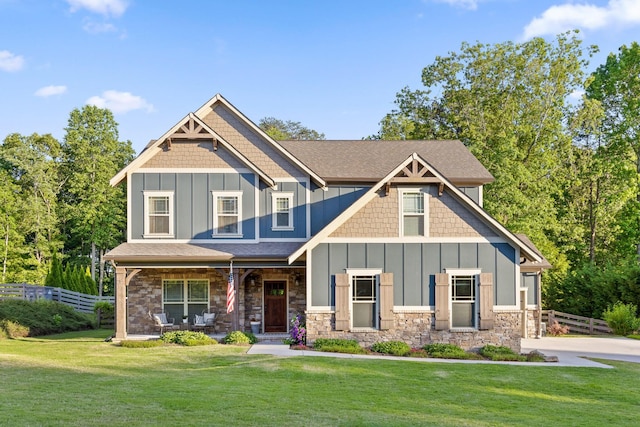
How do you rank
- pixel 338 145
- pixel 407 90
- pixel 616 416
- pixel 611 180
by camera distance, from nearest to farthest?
1. pixel 616 416
2. pixel 338 145
3. pixel 611 180
4. pixel 407 90

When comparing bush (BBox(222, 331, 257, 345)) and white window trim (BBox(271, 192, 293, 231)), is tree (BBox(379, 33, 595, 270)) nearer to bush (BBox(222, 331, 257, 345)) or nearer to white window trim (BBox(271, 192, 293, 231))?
white window trim (BBox(271, 192, 293, 231))

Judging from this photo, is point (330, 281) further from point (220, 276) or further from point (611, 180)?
point (611, 180)

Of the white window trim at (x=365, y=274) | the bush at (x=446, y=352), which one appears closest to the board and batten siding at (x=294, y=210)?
the white window trim at (x=365, y=274)

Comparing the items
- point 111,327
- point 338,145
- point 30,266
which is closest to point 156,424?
point 338,145

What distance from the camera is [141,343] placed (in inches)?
771

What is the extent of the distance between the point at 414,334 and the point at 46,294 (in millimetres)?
19344

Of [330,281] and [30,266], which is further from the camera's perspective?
[30,266]

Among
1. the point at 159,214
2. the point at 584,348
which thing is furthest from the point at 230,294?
the point at 584,348

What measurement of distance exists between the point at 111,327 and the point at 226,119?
36.2 ft

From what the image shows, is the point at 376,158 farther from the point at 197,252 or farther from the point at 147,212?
the point at 147,212

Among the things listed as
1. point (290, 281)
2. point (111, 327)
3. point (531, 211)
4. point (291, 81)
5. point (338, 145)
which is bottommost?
point (111, 327)

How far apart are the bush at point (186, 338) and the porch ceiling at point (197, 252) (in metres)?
2.37

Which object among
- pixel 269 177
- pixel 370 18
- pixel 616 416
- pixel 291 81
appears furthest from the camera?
pixel 291 81

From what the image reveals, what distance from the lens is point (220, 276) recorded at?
22.9 meters
